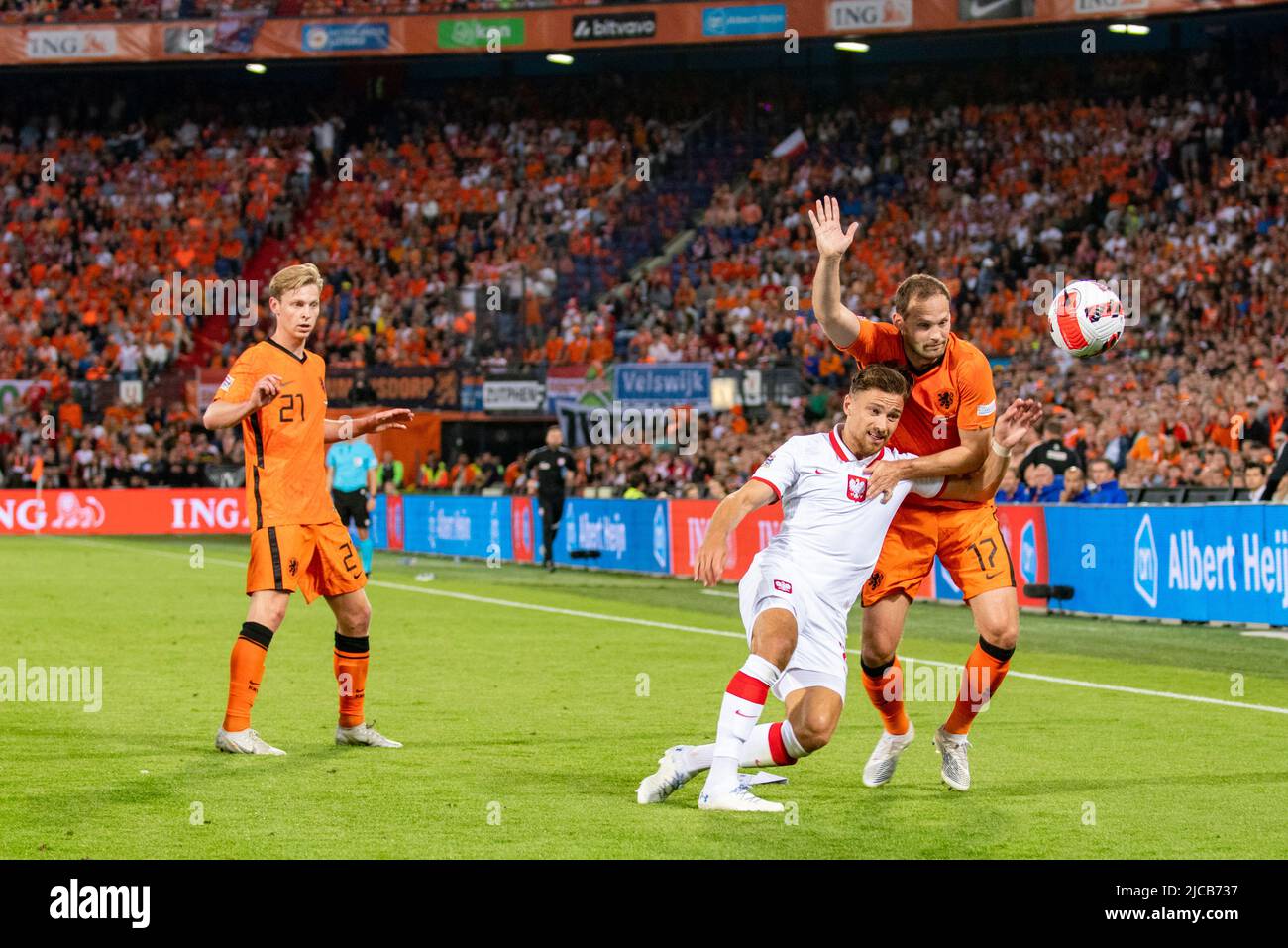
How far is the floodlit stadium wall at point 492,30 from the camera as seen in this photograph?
126ft

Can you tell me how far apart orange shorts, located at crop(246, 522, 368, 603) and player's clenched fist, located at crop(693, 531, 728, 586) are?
263 cm

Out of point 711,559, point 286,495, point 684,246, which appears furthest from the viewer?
point 684,246

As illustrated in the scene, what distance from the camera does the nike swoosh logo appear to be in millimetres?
37281

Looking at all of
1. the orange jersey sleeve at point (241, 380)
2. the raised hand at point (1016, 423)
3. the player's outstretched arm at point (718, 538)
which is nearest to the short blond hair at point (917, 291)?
the raised hand at point (1016, 423)

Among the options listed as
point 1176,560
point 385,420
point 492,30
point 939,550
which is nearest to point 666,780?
point 939,550

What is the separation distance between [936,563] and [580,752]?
483 inches

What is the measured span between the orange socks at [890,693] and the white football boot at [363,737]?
2.69m

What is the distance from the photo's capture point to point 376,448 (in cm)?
3928

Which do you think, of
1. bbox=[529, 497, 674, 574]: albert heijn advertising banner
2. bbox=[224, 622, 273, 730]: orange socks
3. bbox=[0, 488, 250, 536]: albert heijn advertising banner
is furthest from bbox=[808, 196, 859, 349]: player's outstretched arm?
bbox=[0, 488, 250, 536]: albert heijn advertising banner

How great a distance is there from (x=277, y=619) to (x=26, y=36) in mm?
39559

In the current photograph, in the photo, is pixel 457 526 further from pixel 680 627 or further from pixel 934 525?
pixel 934 525

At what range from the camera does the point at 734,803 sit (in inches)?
295

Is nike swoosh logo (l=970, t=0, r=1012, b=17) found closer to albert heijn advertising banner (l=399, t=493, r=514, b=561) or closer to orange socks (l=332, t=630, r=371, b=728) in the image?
albert heijn advertising banner (l=399, t=493, r=514, b=561)

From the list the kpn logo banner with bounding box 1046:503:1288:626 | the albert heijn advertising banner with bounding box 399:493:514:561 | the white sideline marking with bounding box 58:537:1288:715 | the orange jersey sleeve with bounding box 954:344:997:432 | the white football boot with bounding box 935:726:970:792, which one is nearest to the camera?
the orange jersey sleeve with bounding box 954:344:997:432
